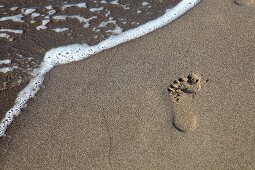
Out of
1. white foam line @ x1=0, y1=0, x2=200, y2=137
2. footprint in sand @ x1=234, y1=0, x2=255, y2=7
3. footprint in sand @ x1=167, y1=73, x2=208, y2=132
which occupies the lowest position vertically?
footprint in sand @ x1=167, y1=73, x2=208, y2=132

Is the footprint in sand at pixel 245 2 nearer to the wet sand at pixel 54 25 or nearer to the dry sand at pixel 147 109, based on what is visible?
the dry sand at pixel 147 109

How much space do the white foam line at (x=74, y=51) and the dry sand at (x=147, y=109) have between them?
8cm

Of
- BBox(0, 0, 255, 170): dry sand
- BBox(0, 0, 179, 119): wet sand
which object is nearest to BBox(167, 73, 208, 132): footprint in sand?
BBox(0, 0, 255, 170): dry sand

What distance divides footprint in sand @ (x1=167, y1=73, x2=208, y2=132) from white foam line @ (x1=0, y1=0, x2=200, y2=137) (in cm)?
83

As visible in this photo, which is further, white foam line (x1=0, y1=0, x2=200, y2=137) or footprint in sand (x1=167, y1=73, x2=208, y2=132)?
white foam line (x1=0, y1=0, x2=200, y2=137)

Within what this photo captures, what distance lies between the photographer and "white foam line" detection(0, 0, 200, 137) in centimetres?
309

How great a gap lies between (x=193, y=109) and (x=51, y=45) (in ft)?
5.24

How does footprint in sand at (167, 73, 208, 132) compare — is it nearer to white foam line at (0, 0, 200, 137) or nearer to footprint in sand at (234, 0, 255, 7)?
white foam line at (0, 0, 200, 137)

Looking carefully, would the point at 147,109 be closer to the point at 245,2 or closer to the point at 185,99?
the point at 185,99

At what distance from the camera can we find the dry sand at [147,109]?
2.60 meters

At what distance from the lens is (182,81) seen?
3.13m

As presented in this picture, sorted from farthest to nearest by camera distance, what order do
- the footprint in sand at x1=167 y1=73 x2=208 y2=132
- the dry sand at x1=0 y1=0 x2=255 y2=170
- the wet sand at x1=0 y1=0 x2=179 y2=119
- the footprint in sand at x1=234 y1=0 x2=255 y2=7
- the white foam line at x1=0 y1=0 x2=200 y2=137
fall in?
the footprint in sand at x1=234 y1=0 x2=255 y2=7 < the wet sand at x1=0 y1=0 x2=179 y2=119 < the white foam line at x1=0 y1=0 x2=200 y2=137 < the footprint in sand at x1=167 y1=73 x2=208 y2=132 < the dry sand at x1=0 y1=0 x2=255 y2=170

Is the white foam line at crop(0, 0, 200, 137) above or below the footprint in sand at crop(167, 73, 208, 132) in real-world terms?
above

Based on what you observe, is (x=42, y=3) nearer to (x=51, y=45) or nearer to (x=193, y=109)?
(x=51, y=45)
